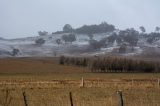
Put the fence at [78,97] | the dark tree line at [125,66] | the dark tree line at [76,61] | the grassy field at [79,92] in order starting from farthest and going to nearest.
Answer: the dark tree line at [76,61] → the dark tree line at [125,66] → the grassy field at [79,92] → the fence at [78,97]

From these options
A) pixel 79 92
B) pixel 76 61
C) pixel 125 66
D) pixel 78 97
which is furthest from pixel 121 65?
pixel 78 97

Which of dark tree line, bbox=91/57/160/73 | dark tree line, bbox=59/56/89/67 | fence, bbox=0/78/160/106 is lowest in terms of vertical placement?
fence, bbox=0/78/160/106

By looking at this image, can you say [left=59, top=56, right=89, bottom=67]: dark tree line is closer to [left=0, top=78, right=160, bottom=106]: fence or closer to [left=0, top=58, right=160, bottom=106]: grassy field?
[left=0, top=58, right=160, bottom=106]: grassy field

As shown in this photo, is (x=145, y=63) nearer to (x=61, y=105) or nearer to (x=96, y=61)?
(x=96, y=61)

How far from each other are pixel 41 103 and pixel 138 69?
287 ft

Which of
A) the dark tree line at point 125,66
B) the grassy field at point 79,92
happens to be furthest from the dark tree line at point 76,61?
the grassy field at point 79,92

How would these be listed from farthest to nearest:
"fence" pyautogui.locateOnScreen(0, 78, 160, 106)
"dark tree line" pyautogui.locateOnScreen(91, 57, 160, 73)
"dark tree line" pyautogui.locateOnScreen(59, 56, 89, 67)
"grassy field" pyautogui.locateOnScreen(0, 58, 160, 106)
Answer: "dark tree line" pyautogui.locateOnScreen(59, 56, 89, 67) → "dark tree line" pyautogui.locateOnScreen(91, 57, 160, 73) → "grassy field" pyautogui.locateOnScreen(0, 58, 160, 106) → "fence" pyautogui.locateOnScreen(0, 78, 160, 106)

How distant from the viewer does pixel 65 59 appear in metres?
129

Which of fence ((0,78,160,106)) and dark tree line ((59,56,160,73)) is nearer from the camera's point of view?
fence ((0,78,160,106))

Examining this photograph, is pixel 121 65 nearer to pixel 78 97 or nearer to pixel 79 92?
pixel 79 92

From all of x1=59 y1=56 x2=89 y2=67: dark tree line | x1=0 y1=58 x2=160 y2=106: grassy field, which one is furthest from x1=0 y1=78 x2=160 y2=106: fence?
x1=59 y1=56 x2=89 y2=67: dark tree line

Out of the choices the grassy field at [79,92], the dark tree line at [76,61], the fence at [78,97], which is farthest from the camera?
the dark tree line at [76,61]

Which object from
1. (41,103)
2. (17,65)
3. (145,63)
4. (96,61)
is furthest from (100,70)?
(41,103)

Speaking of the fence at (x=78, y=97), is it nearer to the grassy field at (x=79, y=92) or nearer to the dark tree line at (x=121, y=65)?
the grassy field at (x=79, y=92)
